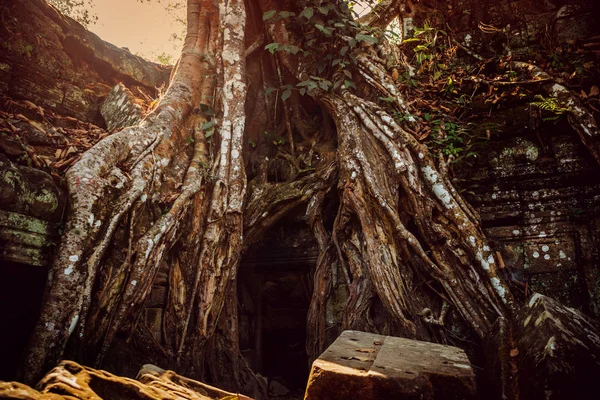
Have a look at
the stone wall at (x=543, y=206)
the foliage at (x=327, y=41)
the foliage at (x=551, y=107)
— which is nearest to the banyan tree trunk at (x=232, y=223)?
the foliage at (x=327, y=41)

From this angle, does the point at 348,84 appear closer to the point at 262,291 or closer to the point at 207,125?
the point at 207,125

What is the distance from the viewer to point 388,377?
1436 millimetres

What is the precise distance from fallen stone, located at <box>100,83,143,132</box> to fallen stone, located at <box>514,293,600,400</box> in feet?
12.3

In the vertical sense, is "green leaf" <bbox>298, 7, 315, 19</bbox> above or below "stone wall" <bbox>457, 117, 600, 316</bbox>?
above

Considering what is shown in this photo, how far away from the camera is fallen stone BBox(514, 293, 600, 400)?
1.36m

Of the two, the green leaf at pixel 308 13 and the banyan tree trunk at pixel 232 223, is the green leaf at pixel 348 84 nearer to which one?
the banyan tree trunk at pixel 232 223

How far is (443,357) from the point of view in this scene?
1771mm

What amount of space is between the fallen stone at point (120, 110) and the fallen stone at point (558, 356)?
12.3ft

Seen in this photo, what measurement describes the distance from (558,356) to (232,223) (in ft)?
7.98

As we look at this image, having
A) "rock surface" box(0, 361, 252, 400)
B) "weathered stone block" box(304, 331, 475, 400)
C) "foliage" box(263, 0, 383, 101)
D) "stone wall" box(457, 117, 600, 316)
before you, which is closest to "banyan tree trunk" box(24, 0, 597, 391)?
"foliage" box(263, 0, 383, 101)

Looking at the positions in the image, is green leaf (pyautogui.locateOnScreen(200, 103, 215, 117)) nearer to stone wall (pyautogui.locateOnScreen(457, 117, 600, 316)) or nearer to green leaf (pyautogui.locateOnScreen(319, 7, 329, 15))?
green leaf (pyautogui.locateOnScreen(319, 7, 329, 15))

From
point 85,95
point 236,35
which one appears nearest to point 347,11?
point 236,35

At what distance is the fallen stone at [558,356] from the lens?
1.36 metres

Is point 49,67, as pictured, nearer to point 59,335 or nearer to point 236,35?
point 236,35
